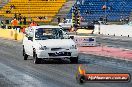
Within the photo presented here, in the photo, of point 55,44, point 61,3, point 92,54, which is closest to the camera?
point 55,44

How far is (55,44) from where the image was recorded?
18.2m

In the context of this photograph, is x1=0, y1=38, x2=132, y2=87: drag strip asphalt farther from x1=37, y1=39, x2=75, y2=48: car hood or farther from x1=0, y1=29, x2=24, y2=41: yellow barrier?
x1=0, y1=29, x2=24, y2=41: yellow barrier

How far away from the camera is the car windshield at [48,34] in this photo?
19103mm

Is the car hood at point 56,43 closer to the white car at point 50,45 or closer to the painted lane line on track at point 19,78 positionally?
the white car at point 50,45

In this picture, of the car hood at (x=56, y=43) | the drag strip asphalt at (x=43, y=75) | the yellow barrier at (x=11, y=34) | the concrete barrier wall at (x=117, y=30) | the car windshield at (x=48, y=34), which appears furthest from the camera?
the concrete barrier wall at (x=117, y=30)

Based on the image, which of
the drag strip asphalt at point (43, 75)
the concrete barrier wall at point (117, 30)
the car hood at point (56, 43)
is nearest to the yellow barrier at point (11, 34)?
the concrete barrier wall at point (117, 30)

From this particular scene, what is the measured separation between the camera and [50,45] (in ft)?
59.6

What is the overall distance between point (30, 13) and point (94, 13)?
12.4 metres

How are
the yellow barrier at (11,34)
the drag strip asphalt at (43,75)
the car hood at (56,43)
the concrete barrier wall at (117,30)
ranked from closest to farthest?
the drag strip asphalt at (43,75) → the car hood at (56,43) → the yellow barrier at (11,34) → the concrete barrier wall at (117,30)

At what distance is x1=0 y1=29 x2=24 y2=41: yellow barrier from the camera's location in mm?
41325

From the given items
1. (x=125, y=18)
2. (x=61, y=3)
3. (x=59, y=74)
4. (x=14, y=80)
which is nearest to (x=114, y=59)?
(x=59, y=74)

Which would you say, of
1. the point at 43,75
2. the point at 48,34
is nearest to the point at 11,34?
the point at 48,34

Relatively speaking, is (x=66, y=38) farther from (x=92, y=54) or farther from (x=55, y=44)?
(x=92, y=54)

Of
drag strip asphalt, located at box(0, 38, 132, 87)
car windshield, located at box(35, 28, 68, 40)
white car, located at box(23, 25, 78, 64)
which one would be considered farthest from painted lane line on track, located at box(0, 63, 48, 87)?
car windshield, located at box(35, 28, 68, 40)
